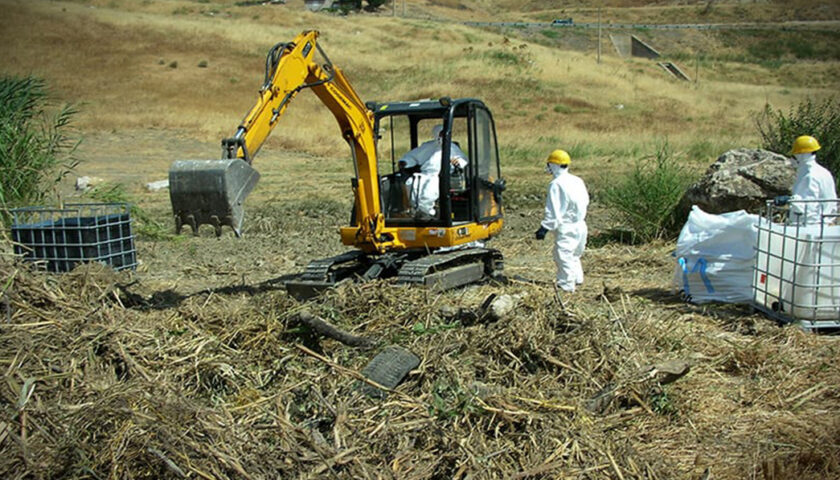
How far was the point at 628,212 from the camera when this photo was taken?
37.6ft

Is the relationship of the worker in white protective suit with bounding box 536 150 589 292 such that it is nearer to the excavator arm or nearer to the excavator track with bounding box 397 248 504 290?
the excavator track with bounding box 397 248 504 290

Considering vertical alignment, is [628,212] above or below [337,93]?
below

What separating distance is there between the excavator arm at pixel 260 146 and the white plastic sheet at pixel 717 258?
3071 millimetres

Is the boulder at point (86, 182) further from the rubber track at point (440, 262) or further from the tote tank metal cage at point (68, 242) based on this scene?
the rubber track at point (440, 262)

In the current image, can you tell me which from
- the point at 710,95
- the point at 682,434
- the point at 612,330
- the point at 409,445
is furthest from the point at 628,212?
the point at 710,95

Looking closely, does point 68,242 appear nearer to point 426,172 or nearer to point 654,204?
point 426,172

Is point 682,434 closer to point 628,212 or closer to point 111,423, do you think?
point 111,423

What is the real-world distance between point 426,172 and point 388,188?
0.48 m

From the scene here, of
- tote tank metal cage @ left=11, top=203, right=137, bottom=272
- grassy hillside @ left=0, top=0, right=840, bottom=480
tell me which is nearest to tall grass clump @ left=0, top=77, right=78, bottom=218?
grassy hillside @ left=0, top=0, right=840, bottom=480

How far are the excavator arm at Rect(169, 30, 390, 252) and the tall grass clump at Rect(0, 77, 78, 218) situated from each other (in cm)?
477

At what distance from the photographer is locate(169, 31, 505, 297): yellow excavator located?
23.4ft

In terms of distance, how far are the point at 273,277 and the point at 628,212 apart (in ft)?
17.2

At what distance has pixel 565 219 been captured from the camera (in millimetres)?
8383

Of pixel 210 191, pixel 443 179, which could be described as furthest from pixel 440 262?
pixel 210 191
